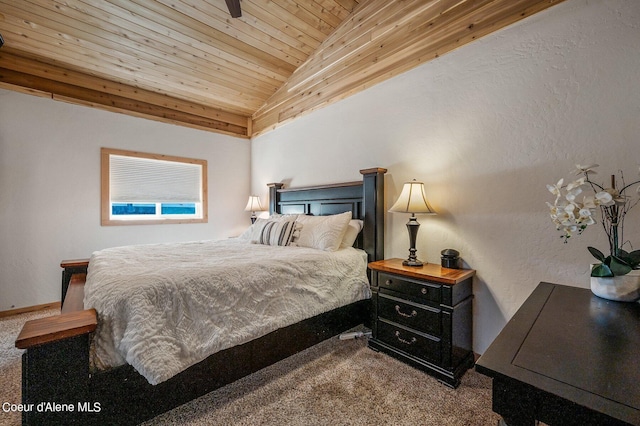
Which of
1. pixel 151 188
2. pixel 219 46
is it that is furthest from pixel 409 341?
pixel 151 188

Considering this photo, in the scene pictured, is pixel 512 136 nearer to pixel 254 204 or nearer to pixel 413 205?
pixel 413 205

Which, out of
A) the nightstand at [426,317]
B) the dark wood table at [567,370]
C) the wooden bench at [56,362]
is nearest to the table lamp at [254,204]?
the nightstand at [426,317]

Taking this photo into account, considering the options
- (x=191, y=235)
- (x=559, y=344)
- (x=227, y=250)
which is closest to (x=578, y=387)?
(x=559, y=344)

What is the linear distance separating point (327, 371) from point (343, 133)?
241cm

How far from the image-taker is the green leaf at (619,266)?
1196 mm

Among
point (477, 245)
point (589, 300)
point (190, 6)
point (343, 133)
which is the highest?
point (190, 6)

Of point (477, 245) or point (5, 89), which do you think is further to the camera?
point (5, 89)

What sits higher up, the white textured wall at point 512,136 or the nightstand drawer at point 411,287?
the white textured wall at point 512,136

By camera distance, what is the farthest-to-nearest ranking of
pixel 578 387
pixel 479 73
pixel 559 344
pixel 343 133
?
1. pixel 343 133
2. pixel 479 73
3. pixel 559 344
4. pixel 578 387

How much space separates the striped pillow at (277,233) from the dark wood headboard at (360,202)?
51 cm

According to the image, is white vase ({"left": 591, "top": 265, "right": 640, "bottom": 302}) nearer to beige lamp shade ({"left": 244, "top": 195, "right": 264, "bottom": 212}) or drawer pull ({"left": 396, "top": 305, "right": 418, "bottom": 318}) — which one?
drawer pull ({"left": 396, "top": 305, "right": 418, "bottom": 318})

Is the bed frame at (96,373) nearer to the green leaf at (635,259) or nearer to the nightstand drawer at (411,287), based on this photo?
the nightstand drawer at (411,287)

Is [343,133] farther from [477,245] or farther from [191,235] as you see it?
[191,235]

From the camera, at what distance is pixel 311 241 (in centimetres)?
277
